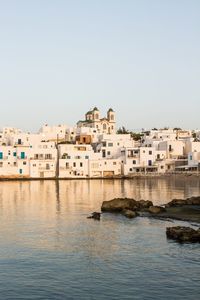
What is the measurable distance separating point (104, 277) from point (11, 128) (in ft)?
389

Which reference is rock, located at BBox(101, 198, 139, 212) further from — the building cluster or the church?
the church

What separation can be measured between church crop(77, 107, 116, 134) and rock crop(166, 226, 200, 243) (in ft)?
380

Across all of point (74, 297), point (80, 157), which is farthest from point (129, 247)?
point (80, 157)

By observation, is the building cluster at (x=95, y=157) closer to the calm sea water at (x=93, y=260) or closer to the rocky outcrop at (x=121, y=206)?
the rocky outcrop at (x=121, y=206)

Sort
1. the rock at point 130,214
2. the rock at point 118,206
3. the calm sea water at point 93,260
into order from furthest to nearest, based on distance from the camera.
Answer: the rock at point 118,206
the rock at point 130,214
the calm sea water at point 93,260

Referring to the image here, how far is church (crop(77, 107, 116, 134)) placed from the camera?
14638cm

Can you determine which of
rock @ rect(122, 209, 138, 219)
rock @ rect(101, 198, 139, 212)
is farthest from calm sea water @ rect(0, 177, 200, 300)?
rock @ rect(101, 198, 139, 212)

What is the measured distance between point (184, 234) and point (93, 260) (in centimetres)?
682

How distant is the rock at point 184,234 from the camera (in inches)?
1063

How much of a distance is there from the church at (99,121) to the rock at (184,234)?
115825mm

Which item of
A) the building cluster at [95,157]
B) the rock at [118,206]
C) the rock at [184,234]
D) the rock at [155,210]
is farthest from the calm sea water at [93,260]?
the building cluster at [95,157]

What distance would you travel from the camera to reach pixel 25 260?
23266 mm

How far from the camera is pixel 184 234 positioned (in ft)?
90.4

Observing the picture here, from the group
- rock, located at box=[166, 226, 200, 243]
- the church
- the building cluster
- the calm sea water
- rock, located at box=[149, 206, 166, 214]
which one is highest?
the church
